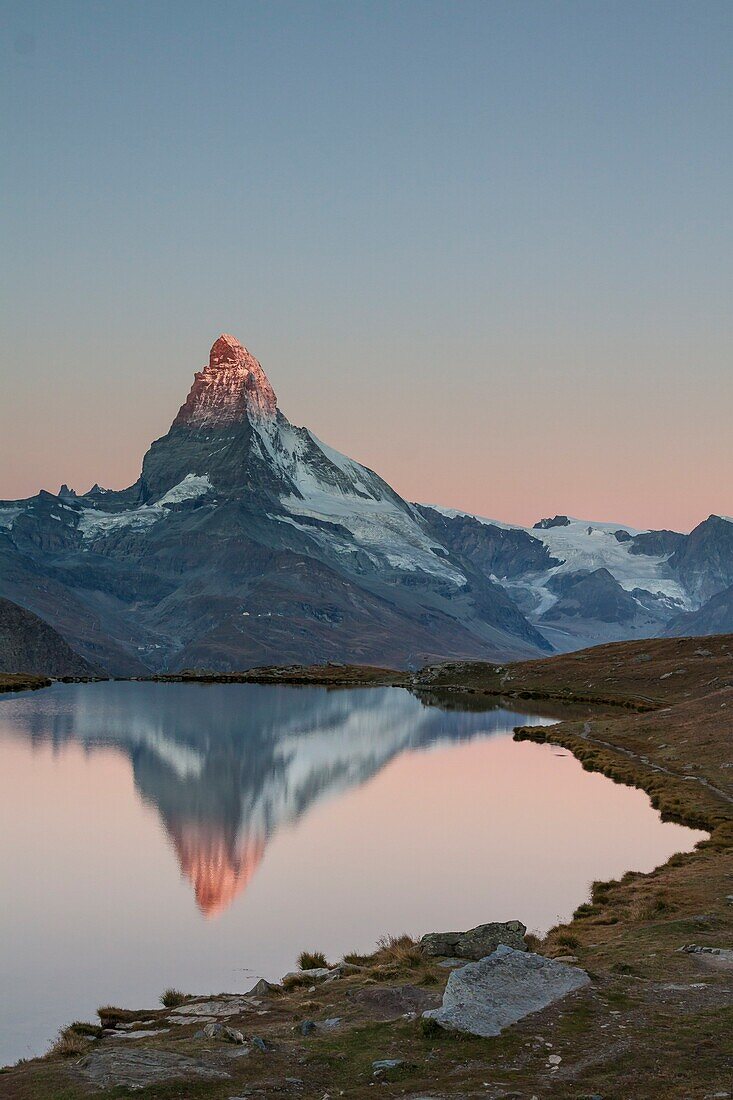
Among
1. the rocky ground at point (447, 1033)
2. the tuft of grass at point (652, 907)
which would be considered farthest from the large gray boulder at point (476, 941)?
the tuft of grass at point (652, 907)

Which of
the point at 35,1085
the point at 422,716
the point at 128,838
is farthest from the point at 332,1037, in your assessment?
the point at 422,716

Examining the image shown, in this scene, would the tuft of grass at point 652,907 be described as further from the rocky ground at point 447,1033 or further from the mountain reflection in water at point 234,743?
the mountain reflection in water at point 234,743

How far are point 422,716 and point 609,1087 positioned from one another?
121 meters

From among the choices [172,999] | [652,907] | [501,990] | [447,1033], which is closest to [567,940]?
[652,907]

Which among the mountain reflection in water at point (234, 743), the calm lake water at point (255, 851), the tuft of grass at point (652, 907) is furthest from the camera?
the mountain reflection in water at point (234, 743)

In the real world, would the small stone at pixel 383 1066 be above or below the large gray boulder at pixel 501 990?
below

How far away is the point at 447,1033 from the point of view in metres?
21.4

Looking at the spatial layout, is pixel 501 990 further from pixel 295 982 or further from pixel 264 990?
pixel 295 982

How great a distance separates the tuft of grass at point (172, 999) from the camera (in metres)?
27.9

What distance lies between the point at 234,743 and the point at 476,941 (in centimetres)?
7557

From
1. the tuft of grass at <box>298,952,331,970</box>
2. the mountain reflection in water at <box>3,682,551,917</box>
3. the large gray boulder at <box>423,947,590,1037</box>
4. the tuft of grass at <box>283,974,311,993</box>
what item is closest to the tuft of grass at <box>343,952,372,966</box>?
the tuft of grass at <box>298,952,331,970</box>

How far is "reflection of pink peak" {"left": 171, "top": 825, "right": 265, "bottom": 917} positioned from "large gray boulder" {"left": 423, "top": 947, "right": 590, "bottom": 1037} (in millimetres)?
16882

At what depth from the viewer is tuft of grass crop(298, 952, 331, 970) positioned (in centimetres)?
3103

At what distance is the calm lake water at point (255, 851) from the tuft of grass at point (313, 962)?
0.82 m
